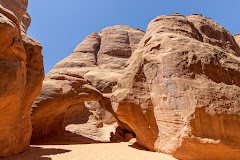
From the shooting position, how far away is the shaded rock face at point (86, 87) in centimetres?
1185

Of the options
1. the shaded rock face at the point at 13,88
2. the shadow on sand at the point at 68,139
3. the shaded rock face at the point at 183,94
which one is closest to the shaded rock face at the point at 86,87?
the shadow on sand at the point at 68,139

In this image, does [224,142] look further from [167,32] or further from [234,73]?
[167,32]

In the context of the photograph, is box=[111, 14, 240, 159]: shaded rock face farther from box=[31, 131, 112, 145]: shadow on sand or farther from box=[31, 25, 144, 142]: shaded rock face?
box=[31, 131, 112, 145]: shadow on sand

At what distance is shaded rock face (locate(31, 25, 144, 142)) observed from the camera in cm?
1185

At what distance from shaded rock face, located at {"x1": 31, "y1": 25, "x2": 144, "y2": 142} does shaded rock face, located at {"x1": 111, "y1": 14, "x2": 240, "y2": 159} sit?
14.4 feet

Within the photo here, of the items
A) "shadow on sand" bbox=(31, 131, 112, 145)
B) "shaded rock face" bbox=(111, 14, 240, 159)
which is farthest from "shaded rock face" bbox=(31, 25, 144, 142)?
"shaded rock face" bbox=(111, 14, 240, 159)

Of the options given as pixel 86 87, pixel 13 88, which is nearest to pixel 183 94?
pixel 13 88

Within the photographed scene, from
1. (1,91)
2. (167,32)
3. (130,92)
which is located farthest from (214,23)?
(1,91)

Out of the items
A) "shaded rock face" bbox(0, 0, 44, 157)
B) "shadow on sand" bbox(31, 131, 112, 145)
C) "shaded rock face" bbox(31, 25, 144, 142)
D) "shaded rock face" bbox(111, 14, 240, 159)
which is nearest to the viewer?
"shaded rock face" bbox(111, 14, 240, 159)

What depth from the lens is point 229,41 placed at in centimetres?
1031

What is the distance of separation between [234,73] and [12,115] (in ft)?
31.0

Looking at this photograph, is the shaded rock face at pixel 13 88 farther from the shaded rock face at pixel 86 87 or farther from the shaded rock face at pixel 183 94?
the shaded rock face at pixel 183 94

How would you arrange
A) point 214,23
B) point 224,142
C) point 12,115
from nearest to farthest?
point 224,142
point 12,115
point 214,23

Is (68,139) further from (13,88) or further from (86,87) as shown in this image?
(13,88)
